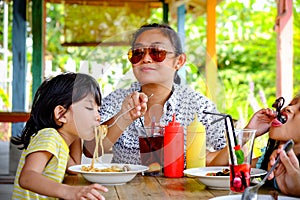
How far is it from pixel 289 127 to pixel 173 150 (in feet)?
1.30

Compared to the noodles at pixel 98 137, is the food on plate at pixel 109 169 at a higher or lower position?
lower

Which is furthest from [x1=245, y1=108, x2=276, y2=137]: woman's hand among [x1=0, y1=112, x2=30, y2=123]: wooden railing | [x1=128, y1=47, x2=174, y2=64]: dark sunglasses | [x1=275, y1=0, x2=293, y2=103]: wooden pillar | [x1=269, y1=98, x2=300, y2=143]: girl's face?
[x1=275, y1=0, x2=293, y2=103]: wooden pillar

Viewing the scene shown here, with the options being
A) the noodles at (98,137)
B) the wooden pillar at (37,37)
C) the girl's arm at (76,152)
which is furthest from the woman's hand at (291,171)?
the wooden pillar at (37,37)

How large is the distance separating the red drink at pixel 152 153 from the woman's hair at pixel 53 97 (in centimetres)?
25

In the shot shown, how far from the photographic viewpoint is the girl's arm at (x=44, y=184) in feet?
4.58

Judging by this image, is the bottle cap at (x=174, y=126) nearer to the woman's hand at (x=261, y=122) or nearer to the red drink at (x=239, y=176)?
the woman's hand at (x=261, y=122)

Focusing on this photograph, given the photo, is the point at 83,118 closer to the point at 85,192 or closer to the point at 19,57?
the point at 85,192

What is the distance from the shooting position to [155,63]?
5.87 ft

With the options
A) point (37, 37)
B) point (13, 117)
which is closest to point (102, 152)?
point (13, 117)

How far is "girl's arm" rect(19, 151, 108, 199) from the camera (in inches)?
54.9

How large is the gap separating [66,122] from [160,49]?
1.41 feet

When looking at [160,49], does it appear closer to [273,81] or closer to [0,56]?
[0,56]

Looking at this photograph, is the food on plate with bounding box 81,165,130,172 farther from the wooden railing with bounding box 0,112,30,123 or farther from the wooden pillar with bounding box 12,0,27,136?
the wooden pillar with bounding box 12,0,27,136

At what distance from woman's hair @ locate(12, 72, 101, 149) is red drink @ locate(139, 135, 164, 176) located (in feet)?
0.81
